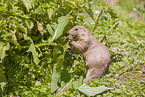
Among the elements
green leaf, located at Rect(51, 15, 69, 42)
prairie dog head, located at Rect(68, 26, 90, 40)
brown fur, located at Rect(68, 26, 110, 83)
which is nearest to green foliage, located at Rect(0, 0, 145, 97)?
green leaf, located at Rect(51, 15, 69, 42)

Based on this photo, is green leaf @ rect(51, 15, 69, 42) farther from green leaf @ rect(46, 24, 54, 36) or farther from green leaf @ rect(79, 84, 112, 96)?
green leaf @ rect(79, 84, 112, 96)

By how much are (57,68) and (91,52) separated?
580mm

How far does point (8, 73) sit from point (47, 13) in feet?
3.93

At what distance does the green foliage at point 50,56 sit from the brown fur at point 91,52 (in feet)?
0.43

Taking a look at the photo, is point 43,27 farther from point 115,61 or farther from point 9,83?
point 115,61

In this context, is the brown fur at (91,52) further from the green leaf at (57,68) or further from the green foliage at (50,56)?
the green leaf at (57,68)

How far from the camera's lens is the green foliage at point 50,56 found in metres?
3.04

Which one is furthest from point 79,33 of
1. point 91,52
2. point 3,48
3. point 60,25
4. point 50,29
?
point 3,48

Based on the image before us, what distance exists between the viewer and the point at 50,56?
144 inches

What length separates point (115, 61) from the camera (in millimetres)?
3797

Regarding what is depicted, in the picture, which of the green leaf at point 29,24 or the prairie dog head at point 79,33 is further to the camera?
the green leaf at point 29,24

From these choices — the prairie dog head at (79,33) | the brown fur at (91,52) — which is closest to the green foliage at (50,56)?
the brown fur at (91,52)

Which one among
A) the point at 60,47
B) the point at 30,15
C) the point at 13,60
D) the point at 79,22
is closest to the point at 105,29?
the point at 79,22

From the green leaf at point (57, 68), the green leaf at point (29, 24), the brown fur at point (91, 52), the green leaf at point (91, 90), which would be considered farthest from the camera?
the green leaf at point (29, 24)
